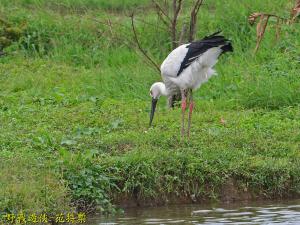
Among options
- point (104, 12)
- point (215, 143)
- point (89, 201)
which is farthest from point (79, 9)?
point (89, 201)

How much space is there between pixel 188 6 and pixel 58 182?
8.13 m

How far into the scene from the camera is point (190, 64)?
9562mm

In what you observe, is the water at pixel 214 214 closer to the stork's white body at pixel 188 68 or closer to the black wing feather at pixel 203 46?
the black wing feather at pixel 203 46

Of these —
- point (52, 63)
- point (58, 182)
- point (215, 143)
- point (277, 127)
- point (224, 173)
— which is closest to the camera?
point (58, 182)

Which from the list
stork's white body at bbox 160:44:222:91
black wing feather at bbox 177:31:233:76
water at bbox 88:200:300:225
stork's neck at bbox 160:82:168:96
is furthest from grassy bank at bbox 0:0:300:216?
black wing feather at bbox 177:31:233:76

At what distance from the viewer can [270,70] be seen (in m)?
11.5

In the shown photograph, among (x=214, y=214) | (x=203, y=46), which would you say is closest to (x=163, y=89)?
(x=203, y=46)

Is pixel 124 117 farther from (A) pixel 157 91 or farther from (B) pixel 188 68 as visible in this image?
(B) pixel 188 68

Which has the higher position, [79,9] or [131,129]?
[79,9]

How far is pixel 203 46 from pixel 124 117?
142 cm

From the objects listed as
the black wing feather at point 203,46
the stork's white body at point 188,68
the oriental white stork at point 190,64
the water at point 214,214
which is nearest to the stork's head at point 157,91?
the oriental white stork at point 190,64

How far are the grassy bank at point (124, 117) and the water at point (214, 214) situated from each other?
0.19 metres

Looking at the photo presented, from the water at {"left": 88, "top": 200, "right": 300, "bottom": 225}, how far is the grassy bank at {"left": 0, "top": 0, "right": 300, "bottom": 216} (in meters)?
0.19

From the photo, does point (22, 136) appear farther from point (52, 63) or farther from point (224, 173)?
point (52, 63)
